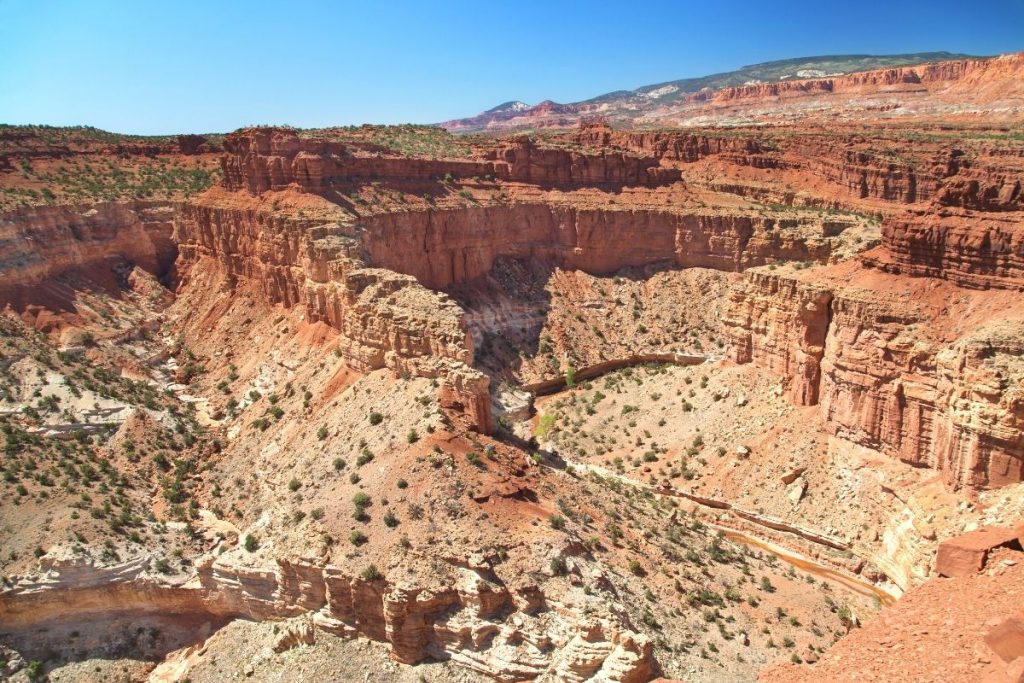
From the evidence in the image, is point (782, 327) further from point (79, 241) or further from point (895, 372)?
point (79, 241)

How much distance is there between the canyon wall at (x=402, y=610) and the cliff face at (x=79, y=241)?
1029 inches

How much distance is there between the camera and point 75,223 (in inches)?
1997

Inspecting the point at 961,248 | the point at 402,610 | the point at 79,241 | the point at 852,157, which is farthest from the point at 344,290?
the point at 852,157

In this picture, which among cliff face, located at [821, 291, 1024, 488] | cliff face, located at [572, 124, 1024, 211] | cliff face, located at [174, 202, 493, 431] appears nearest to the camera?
cliff face, located at [821, 291, 1024, 488]

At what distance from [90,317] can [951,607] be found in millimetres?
48277

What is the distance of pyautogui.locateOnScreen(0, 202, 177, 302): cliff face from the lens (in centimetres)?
4600

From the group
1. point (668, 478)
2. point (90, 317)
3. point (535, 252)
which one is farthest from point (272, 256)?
point (668, 478)

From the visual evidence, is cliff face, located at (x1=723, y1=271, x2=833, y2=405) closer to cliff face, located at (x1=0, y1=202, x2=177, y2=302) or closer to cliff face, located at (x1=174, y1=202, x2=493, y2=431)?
cliff face, located at (x1=174, y1=202, x2=493, y2=431)

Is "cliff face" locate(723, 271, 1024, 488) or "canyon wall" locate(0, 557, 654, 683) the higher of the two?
"cliff face" locate(723, 271, 1024, 488)

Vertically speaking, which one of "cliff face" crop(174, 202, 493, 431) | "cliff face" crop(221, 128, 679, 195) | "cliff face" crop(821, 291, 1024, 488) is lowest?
"cliff face" crop(821, 291, 1024, 488)

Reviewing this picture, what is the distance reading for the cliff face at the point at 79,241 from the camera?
46.0 m

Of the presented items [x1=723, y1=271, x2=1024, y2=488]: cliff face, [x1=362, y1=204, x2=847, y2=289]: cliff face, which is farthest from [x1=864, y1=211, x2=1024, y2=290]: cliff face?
[x1=362, y1=204, x2=847, y2=289]: cliff face

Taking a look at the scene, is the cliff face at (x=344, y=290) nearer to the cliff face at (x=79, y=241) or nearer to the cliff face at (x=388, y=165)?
the cliff face at (x=79, y=241)

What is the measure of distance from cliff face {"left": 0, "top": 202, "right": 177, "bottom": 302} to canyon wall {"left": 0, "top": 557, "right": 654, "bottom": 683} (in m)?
26.1
